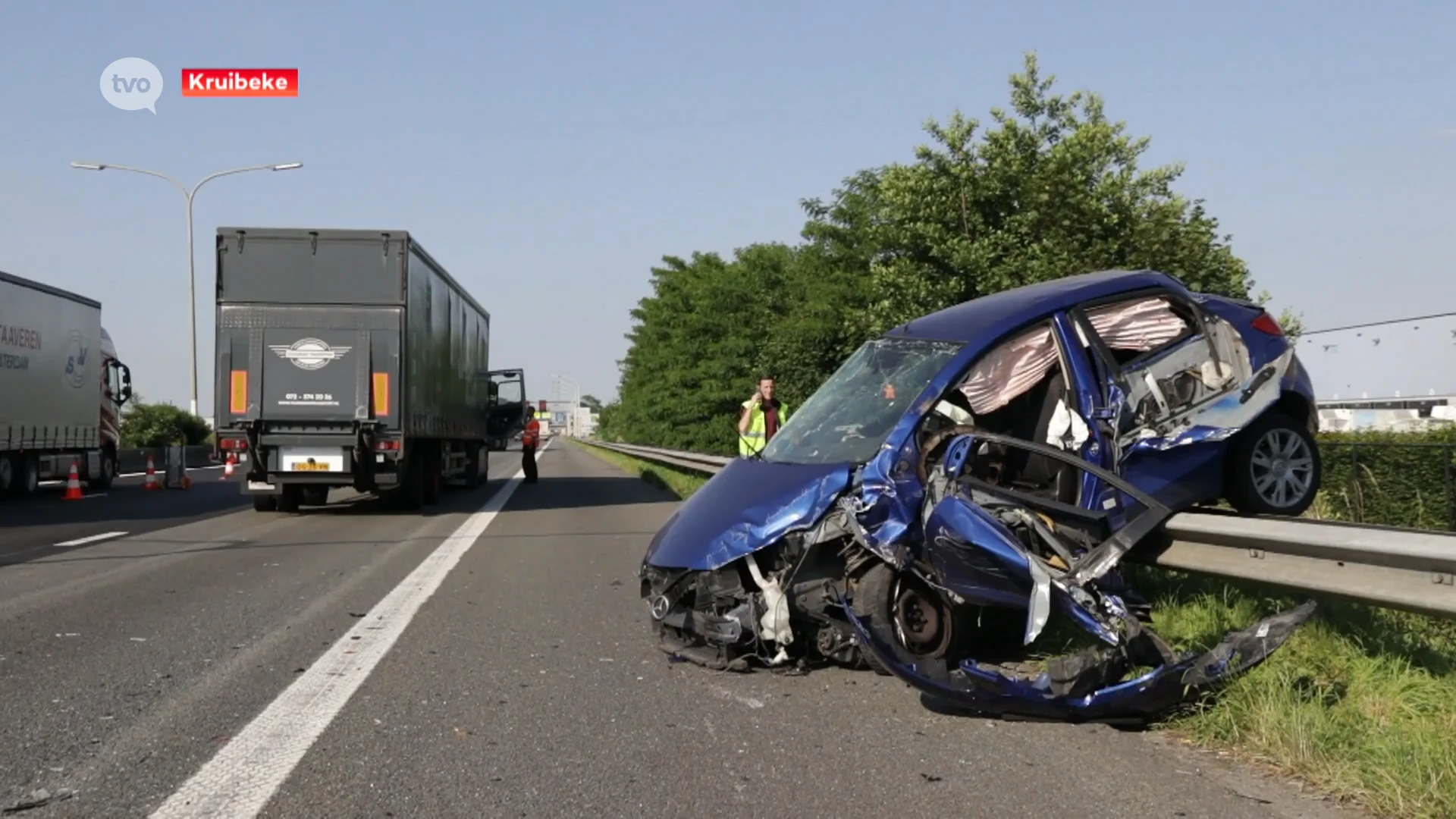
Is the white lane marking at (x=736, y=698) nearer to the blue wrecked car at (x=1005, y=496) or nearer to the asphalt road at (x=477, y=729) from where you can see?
the asphalt road at (x=477, y=729)

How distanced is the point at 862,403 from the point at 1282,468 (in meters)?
2.36

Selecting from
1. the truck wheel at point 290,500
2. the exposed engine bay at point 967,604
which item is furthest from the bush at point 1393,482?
the truck wheel at point 290,500

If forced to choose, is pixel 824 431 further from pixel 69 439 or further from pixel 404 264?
pixel 69 439

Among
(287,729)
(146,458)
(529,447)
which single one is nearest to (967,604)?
(287,729)

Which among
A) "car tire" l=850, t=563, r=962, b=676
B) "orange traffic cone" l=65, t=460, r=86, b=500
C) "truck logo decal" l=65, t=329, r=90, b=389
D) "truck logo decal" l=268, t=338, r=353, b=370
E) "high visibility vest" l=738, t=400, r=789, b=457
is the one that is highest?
"truck logo decal" l=65, t=329, r=90, b=389

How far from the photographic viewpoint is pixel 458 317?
2230 centimetres

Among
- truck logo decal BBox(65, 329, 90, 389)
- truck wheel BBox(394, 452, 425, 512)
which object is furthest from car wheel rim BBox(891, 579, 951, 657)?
truck logo decal BBox(65, 329, 90, 389)

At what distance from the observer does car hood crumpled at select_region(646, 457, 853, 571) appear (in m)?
6.00

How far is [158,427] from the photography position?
45.0 metres

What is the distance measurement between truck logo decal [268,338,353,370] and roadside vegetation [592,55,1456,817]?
714cm

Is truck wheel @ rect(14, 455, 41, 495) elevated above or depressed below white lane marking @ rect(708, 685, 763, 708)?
above

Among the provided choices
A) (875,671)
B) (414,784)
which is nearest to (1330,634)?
(875,671)

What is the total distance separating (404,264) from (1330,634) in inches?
521

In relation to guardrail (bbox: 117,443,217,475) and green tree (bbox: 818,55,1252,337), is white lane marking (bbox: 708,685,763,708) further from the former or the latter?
guardrail (bbox: 117,443,217,475)
